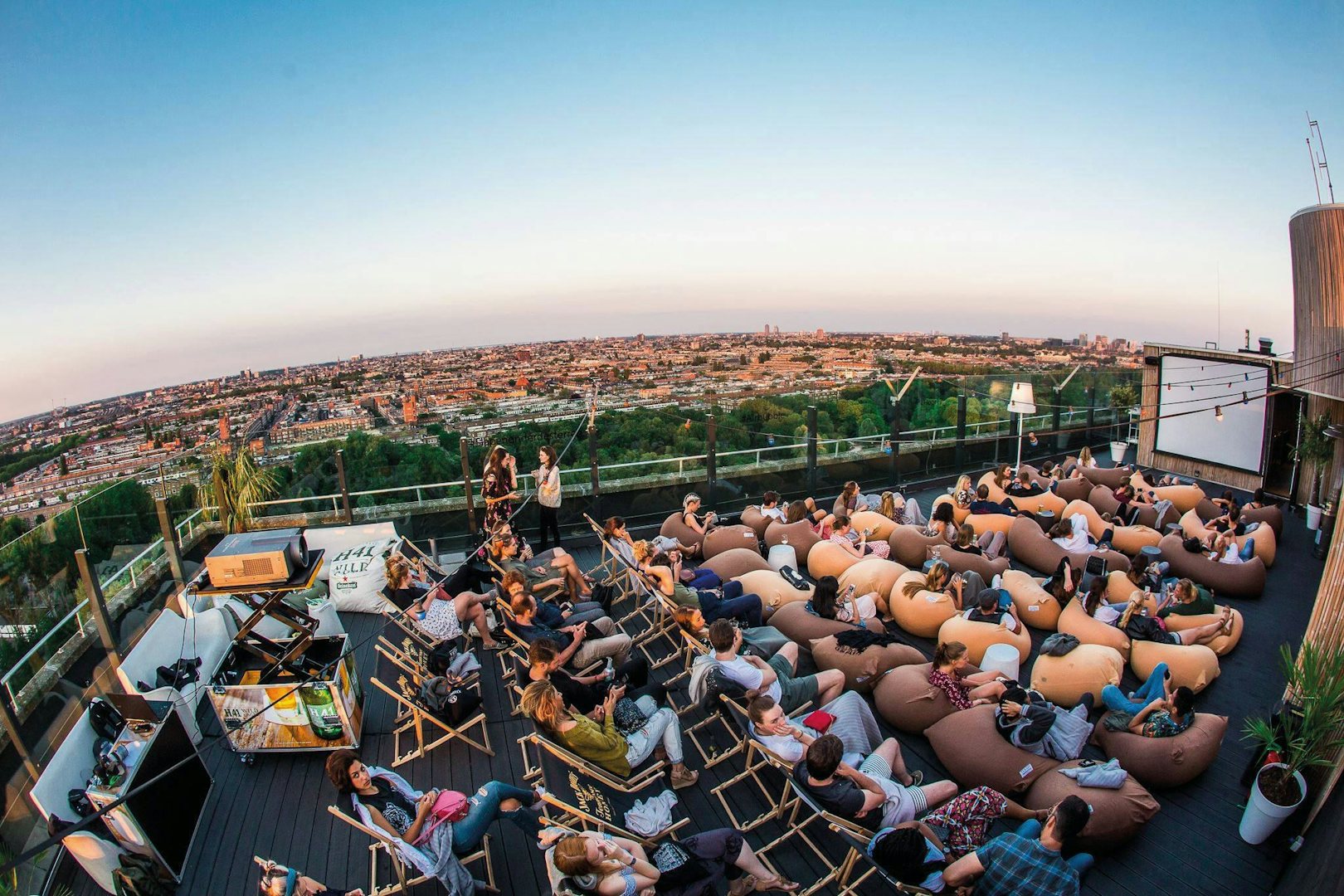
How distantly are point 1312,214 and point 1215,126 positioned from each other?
3756 millimetres

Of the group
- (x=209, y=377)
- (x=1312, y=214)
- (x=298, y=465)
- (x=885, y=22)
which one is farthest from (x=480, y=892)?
(x=209, y=377)

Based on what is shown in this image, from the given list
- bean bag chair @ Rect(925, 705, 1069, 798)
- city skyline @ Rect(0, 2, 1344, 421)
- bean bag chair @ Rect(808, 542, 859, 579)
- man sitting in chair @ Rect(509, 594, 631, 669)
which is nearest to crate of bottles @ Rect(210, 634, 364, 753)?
man sitting in chair @ Rect(509, 594, 631, 669)

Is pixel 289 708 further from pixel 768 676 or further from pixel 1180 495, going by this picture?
pixel 1180 495

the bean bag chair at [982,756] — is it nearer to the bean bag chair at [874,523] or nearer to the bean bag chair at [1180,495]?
the bean bag chair at [874,523]

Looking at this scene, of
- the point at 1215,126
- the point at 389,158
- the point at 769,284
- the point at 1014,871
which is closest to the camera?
the point at 1014,871

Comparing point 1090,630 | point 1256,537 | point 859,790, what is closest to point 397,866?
point 859,790

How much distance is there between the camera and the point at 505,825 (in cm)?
359

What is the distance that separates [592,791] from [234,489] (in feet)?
26.2

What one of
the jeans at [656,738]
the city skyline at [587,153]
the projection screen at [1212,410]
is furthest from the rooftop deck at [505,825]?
the projection screen at [1212,410]

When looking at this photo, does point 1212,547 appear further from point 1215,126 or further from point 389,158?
point 389,158

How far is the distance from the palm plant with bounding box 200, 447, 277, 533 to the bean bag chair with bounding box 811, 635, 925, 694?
7961 millimetres

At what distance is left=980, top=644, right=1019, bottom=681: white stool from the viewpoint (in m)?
4.37

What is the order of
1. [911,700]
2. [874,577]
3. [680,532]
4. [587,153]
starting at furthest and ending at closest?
1. [587,153]
2. [680,532]
3. [874,577]
4. [911,700]

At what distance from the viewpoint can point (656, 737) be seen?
3.59m
